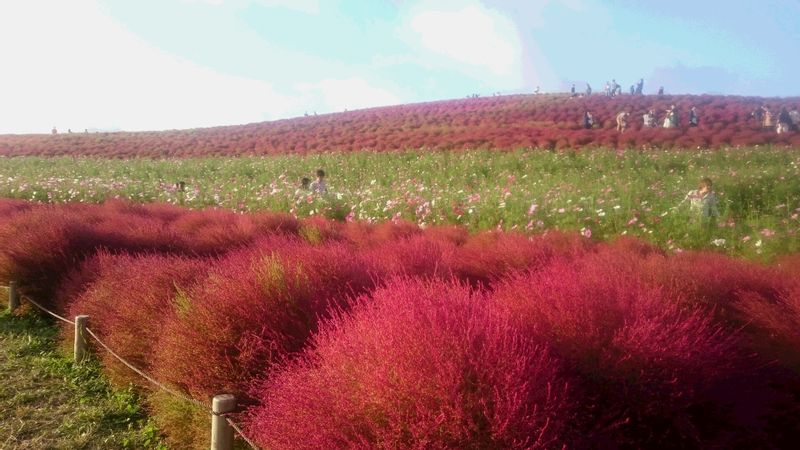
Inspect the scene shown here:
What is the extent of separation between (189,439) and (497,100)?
37.4 m

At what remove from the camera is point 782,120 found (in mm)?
19047

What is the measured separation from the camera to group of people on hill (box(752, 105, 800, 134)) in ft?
61.4

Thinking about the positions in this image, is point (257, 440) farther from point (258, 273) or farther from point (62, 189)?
point (62, 189)

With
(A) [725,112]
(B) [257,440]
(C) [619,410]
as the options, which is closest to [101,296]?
(B) [257,440]

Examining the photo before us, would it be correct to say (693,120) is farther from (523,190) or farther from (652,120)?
(523,190)

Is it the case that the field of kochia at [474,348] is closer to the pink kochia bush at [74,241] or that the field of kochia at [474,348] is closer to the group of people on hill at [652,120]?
the pink kochia bush at [74,241]

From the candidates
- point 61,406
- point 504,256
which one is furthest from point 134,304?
point 504,256

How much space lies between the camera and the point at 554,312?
9.59ft

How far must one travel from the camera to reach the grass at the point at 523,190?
746 centimetres

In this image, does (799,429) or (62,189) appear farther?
(62,189)

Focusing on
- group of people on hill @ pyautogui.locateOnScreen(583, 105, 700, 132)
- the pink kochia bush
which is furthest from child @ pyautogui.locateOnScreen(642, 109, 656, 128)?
the pink kochia bush

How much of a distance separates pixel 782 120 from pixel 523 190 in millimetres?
14106

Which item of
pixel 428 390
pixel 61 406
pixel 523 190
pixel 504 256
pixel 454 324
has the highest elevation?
pixel 454 324

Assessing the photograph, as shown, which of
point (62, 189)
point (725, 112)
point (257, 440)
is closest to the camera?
point (257, 440)
